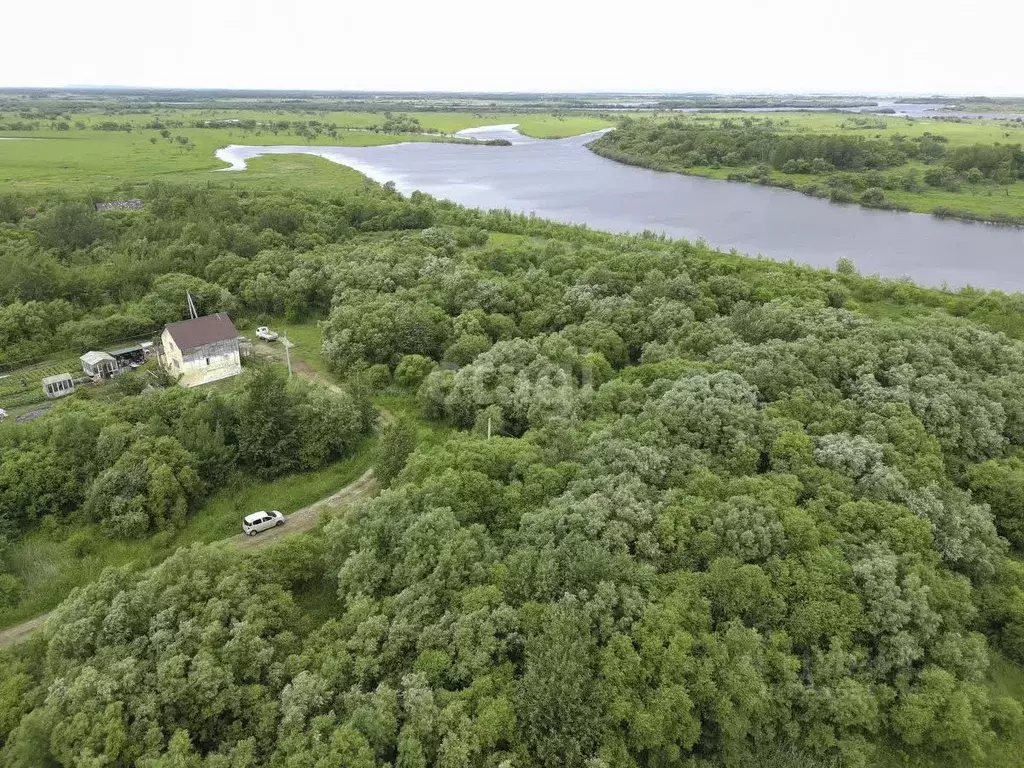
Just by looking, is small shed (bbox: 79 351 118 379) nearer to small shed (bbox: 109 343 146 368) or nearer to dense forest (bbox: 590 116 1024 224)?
small shed (bbox: 109 343 146 368)

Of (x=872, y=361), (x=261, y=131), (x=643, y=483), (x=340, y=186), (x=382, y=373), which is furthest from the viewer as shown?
(x=261, y=131)

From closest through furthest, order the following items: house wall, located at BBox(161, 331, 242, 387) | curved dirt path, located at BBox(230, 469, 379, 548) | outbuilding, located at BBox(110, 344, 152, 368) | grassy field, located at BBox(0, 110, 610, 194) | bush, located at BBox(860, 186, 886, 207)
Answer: curved dirt path, located at BBox(230, 469, 379, 548) < house wall, located at BBox(161, 331, 242, 387) < outbuilding, located at BBox(110, 344, 152, 368) < bush, located at BBox(860, 186, 886, 207) < grassy field, located at BBox(0, 110, 610, 194)

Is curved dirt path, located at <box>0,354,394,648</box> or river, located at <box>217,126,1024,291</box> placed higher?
river, located at <box>217,126,1024,291</box>

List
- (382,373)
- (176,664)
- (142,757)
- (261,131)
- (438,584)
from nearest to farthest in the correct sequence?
(142,757), (176,664), (438,584), (382,373), (261,131)

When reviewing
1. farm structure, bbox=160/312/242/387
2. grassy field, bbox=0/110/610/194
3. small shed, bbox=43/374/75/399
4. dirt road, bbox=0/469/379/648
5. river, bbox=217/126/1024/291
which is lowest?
dirt road, bbox=0/469/379/648

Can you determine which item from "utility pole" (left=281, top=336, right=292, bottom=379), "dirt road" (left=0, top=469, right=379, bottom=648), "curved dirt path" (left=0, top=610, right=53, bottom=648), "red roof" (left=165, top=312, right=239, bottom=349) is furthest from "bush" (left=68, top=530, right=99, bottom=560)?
"utility pole" (left=281, top=336, right=292, bottom=379)

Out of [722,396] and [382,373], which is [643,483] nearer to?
[722,396]

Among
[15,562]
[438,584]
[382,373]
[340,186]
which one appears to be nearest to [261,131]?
[340,186]

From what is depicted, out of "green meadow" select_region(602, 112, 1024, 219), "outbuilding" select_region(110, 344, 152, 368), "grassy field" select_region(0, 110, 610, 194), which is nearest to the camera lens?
"outbuilding" select_region(110, 344, 152, 368)
